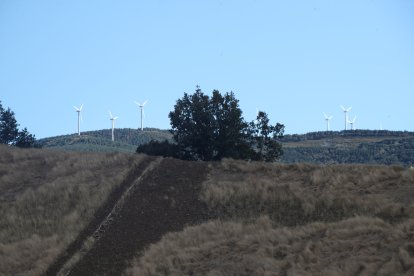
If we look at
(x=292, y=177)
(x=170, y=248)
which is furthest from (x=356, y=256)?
(x=292, y=177)

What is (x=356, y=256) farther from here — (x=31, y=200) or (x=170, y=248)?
(x=31, y=200)

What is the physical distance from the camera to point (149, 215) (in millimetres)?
33438

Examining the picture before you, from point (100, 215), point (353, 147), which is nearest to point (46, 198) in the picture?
point (100, 215)

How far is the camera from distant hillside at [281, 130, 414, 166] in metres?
85.9

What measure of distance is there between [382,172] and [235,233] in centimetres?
1012

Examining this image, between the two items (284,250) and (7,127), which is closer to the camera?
(284,250)

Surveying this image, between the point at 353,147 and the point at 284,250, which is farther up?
the point at 353,147

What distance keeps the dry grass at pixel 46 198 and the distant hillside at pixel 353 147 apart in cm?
4684

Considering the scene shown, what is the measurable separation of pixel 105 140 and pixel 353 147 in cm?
4449

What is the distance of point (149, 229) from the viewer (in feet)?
104

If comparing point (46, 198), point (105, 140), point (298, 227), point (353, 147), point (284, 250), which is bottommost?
point (284, 250)

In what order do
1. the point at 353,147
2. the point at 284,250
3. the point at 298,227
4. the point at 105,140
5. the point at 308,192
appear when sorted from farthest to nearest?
the point at 105,140
the point at 353,147
the point at 308,192
the point at 298,227
the point at 284,250

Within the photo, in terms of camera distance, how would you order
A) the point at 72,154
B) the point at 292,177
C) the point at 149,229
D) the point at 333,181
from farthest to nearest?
the point at 72,154
the point at 292,177
the point at 333,181
the point at 149,229

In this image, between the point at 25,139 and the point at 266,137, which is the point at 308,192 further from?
the point at 25,139
